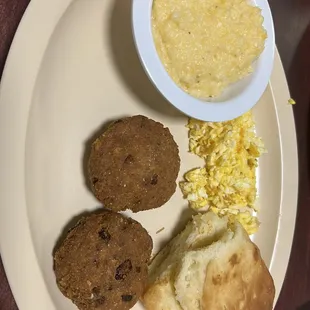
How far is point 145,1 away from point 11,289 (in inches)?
36.8

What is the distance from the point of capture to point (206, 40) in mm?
1645

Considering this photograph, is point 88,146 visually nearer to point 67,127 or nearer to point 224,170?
point 67,127

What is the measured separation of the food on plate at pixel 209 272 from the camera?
5.61 feet

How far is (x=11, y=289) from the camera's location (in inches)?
58.6

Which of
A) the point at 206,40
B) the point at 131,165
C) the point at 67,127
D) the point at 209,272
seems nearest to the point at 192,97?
the point at 206,40

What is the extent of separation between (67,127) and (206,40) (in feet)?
1.73

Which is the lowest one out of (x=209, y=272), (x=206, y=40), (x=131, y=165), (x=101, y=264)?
(x=209, y=272)

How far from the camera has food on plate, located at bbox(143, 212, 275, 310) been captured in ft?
5.61

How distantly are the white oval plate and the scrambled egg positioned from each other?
0.05 meters

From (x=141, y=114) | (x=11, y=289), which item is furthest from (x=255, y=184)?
(x=11, y=289)

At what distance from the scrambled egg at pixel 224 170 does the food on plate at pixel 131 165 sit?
0.26m

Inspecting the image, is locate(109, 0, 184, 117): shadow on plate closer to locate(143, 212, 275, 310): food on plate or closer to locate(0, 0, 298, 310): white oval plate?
locate(0, 0, 298, 310): white oval plate

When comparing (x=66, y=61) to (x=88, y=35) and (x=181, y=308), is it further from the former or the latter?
(x=181, y=308)

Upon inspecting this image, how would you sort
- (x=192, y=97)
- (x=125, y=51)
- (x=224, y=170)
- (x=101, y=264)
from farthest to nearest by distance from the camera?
(x=224, y=170), (x=125, y=51), (x=192, y=97), (x=101, y=264)
